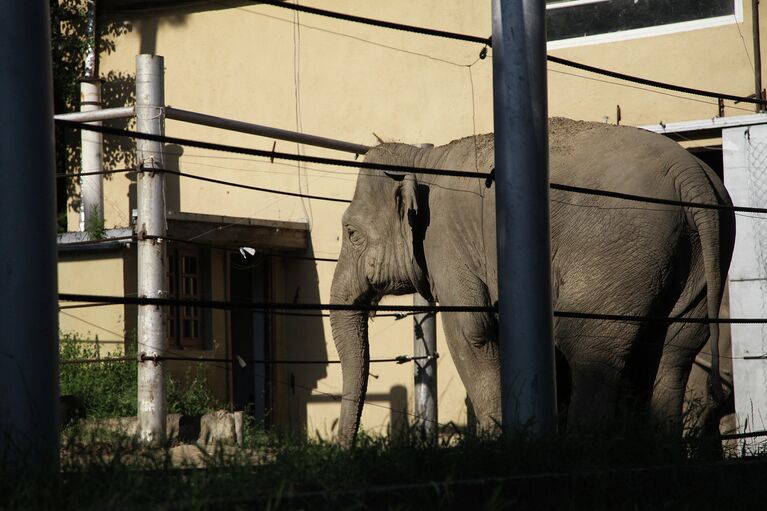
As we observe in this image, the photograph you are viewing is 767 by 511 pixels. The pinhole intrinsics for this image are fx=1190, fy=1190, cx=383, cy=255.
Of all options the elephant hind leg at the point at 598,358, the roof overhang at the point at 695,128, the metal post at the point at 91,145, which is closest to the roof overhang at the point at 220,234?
the metal post at the point at 91,145

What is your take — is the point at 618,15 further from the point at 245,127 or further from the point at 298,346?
the point at 245,127

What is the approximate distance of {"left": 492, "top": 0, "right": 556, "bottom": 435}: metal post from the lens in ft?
12.6

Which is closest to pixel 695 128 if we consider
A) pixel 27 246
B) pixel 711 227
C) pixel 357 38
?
pixel 357 38

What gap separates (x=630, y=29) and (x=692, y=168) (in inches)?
284

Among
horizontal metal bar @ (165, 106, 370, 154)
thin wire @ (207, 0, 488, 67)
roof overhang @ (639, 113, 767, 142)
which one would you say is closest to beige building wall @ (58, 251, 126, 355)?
thin wire @ (207, 0, 488, 67)

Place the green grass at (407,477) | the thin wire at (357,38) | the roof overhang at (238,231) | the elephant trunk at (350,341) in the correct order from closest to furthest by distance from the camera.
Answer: the green grass at (407,477) < the elephant trunk at (350,341) < the roof overhang at (238,231) < the thin wire at (357,38)

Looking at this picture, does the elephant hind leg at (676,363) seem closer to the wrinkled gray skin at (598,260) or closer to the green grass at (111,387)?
the wrinkled gray skin at (598,260)

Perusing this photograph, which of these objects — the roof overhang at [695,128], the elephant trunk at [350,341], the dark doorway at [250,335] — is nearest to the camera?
the elephant trunk at [350,341]

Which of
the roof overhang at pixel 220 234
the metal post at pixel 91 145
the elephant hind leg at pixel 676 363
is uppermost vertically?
the metal post at pixel 91 145

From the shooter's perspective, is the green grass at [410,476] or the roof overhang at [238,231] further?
the roof overhang at [238,231]

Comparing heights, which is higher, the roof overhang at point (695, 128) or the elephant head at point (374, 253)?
the roof overhang at point (695, 128)

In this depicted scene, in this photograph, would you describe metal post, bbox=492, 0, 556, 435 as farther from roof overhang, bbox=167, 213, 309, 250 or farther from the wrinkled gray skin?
roof overhang, bbox=167, 213, 309, 250

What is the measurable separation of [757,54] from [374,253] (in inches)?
243

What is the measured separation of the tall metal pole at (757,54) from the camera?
37.7 ft
